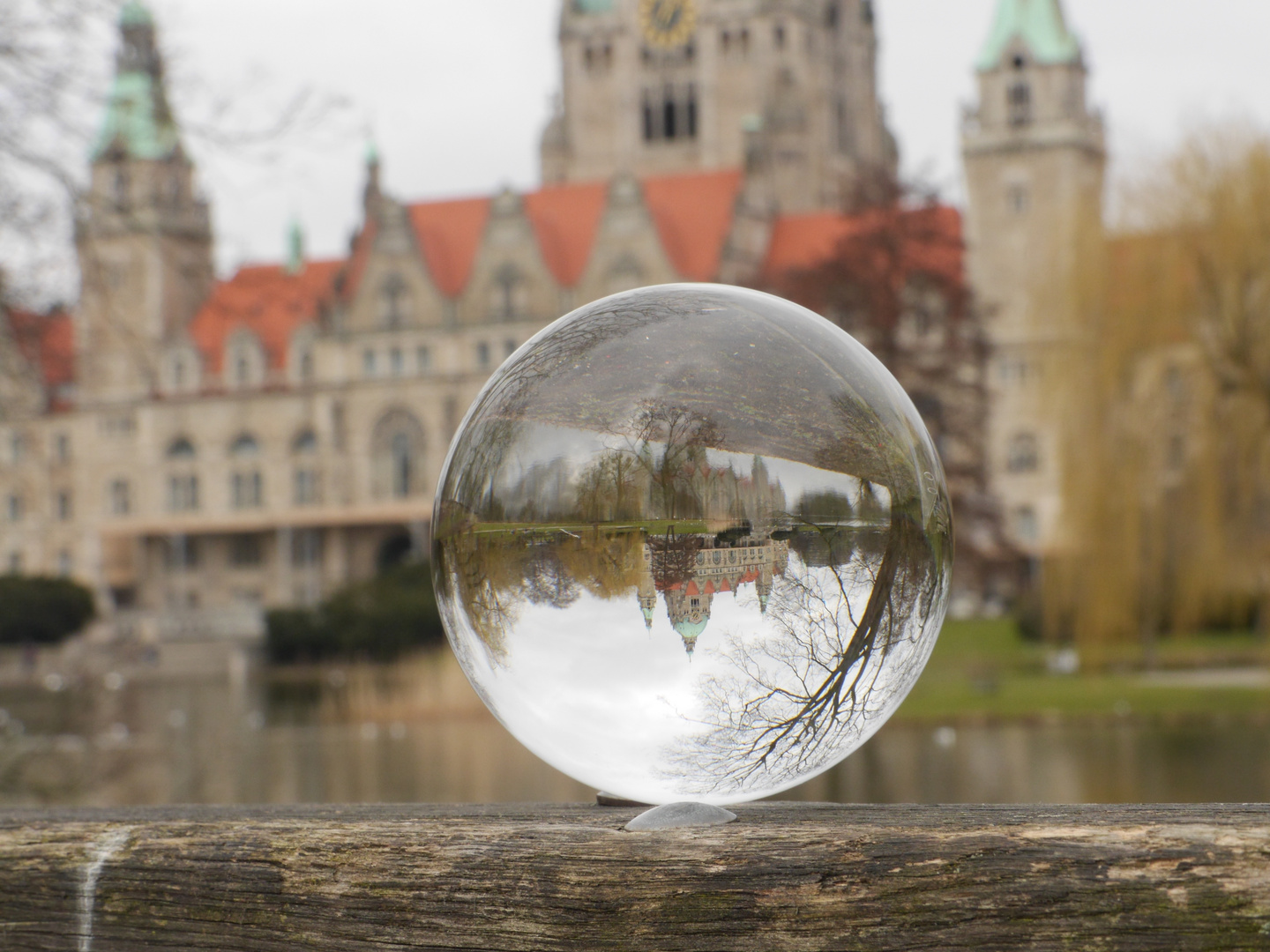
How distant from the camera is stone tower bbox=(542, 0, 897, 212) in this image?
2714 inches

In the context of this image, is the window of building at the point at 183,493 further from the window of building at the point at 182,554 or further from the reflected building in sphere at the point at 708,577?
the reflected building in sphere at the point at 708,577

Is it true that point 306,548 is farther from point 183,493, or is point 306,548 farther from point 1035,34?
point 1035,34

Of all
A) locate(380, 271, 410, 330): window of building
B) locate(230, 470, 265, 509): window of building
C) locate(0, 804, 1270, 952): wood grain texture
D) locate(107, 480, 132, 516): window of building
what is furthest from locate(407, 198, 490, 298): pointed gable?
locate(0, 804, 1270, 952): wood grain texture

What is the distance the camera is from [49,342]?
30.4 feet

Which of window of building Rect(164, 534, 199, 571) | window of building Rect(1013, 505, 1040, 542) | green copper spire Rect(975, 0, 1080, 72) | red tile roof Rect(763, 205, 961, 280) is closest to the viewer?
red tile roof Rect(763, 205, 961, 280)

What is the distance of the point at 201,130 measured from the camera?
8.48 m

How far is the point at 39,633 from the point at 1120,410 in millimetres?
33919

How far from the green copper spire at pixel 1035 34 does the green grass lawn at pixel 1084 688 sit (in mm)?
29130

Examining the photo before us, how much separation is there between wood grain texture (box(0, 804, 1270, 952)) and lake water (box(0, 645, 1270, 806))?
21.4ft

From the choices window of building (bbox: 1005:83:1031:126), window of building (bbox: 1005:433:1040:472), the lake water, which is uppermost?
window of building (bbox: 1005:83:1031:126)

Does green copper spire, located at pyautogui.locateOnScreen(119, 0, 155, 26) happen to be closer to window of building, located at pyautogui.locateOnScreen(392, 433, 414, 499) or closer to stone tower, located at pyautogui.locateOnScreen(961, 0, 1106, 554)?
stone tower, located at pyautogui.locateOnScreen(961, 0, 1106, 554)

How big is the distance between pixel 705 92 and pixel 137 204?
6363cm

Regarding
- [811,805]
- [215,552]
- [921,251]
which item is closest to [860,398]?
[811,805]

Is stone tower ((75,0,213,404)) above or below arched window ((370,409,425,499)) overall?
below
